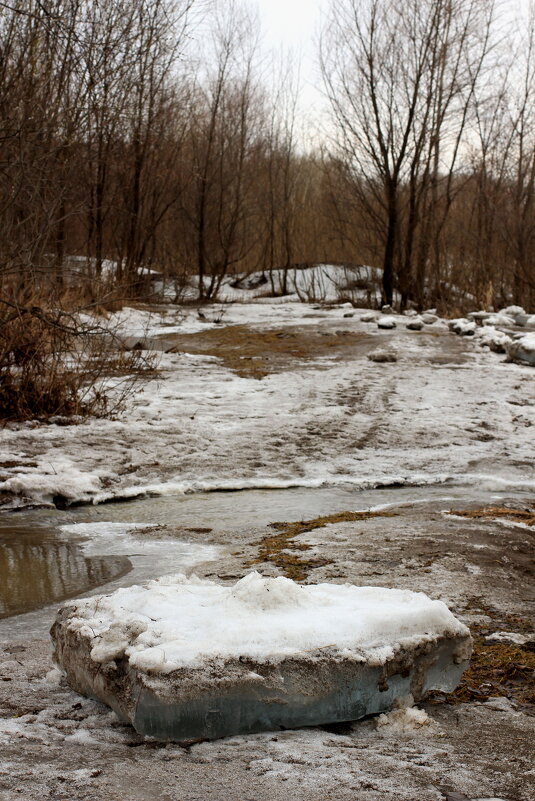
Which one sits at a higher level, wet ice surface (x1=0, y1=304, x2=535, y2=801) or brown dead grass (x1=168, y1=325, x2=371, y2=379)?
brown dead grass (x1=168, y1=325, x2=371, y2=379)

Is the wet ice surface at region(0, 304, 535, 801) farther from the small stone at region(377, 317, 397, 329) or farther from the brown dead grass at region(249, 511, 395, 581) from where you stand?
the small stone at region(377, 317, 397, 329)

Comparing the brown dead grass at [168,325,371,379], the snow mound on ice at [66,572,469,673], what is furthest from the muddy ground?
the brown dead grass at [168,325,371,379]

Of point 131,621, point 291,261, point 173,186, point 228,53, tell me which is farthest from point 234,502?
point 291,261

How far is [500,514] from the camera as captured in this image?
4.26 meters

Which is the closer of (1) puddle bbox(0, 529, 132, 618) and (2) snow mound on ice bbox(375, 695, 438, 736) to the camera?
(2) snow mound on ice bbox(375, 695, 438, 736)

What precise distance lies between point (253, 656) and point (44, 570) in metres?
1.84

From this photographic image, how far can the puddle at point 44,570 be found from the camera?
3092 millimetres

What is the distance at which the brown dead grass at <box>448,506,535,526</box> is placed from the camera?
13.6 feet

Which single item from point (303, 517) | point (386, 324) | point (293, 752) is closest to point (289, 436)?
point (303, 517)

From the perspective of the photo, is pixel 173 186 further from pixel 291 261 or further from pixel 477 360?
pixel 477 360

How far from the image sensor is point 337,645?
193 cm

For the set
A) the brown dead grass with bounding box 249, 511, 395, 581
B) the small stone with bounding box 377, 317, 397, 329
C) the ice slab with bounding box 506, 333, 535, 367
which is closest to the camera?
the brown dead grass with bounding box 249, 511, 395, 581

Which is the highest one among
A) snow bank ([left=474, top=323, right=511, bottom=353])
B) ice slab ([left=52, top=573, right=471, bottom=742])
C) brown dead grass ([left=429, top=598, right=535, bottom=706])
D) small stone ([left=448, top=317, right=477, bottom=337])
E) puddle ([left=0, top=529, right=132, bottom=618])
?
small stone ([left=448, top=317, right=477, bottom=337])

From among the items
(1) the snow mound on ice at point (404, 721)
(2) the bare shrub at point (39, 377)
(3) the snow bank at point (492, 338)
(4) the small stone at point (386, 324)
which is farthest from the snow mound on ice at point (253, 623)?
(4) the small stone at point (386, 324)
